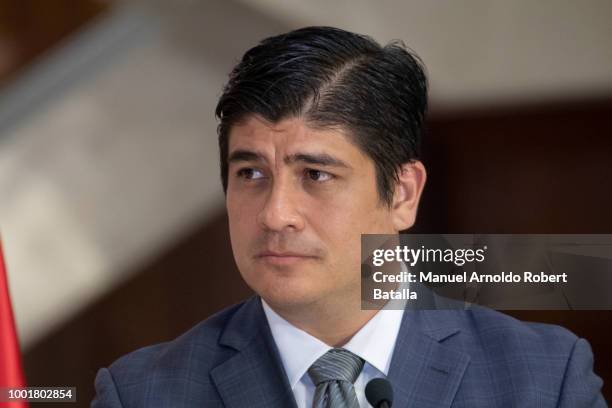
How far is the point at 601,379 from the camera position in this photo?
1690 mm

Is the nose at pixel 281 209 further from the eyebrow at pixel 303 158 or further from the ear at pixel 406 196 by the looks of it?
the ear at pixel 406 196

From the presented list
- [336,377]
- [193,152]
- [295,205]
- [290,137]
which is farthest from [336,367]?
[193,152]

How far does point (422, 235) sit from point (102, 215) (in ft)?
2.87

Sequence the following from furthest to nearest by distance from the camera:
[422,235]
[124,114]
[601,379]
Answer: [124,114]
[422,235]
[601,379]

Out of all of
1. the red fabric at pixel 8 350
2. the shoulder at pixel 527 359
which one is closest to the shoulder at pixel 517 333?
the shoulder at pixel 527 359

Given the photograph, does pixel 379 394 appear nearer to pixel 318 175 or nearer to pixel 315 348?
pixel 315 348

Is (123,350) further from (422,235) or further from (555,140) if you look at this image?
(555,140)

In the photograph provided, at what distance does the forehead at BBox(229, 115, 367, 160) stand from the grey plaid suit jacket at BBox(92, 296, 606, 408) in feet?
1.25

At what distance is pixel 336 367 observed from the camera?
1.59 m

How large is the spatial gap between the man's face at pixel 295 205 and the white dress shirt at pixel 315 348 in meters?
0.08

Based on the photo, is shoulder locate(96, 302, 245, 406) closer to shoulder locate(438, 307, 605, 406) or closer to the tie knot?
the tie knot

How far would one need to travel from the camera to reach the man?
5.10 feet

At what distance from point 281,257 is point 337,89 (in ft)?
1.16

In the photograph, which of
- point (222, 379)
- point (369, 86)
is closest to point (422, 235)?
point (369, 86)
